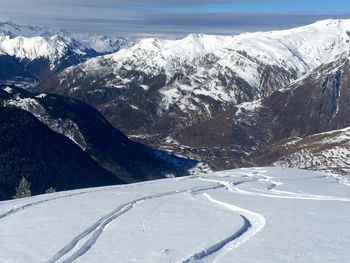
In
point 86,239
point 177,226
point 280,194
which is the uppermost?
point 86,239

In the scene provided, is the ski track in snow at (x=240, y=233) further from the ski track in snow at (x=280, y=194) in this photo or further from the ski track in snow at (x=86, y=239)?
the ski track in snow at (x=280, y=194)

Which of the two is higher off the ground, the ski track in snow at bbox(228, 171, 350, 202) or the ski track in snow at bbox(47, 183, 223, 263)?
the ski track in snow at bbox(47, 183, 223, 263)

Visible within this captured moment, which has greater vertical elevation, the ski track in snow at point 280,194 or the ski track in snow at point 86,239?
the ski track in snow at point 86,239

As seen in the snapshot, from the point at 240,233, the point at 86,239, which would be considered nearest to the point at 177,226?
the point at 240,233

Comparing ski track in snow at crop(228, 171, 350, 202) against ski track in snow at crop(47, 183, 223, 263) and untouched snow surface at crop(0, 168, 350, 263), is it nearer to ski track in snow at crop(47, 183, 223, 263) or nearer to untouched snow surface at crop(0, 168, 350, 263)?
untouched snow surface at crop(0, 168, 350, 263)

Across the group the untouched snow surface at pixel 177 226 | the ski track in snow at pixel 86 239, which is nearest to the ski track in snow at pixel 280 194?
the untouched snow surface at pixel 177 226

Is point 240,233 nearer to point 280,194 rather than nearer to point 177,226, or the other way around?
point 177,226

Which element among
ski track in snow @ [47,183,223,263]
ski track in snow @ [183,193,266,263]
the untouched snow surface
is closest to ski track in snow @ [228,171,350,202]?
the untouched snow surface

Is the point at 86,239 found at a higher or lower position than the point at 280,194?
higher

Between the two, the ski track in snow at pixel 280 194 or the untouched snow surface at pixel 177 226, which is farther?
the ski track in snow at pixel 280 194
